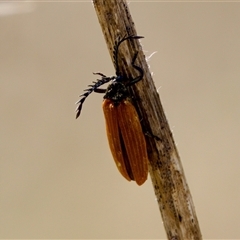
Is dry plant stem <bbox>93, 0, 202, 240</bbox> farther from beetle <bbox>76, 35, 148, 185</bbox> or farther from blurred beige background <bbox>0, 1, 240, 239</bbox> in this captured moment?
blurred beige background <bbox>0, 1, 240, 239</bbox>

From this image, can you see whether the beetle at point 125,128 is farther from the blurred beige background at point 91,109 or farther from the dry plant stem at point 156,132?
the blurred beige background at point 91,109

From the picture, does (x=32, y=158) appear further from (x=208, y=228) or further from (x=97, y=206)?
(x=208, y=228)

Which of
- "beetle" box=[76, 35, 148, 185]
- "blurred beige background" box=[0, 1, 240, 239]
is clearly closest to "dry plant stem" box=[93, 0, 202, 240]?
"beetle" box=[76, 35, 148, 185]

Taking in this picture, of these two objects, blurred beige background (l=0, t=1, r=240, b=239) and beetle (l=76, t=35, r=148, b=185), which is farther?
blurred beige background (l=0, t=1, r=240, b=239)

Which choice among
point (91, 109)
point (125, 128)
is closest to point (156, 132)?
point (125, 128)

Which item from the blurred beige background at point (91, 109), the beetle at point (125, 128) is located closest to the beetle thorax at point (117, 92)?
the beetle at point (125, 128)

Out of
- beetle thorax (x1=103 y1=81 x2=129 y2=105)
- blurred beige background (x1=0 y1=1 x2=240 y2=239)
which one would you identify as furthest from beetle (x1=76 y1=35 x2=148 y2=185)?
blurred beige background (x1=0 y1=1 x2=240 y2=239)
